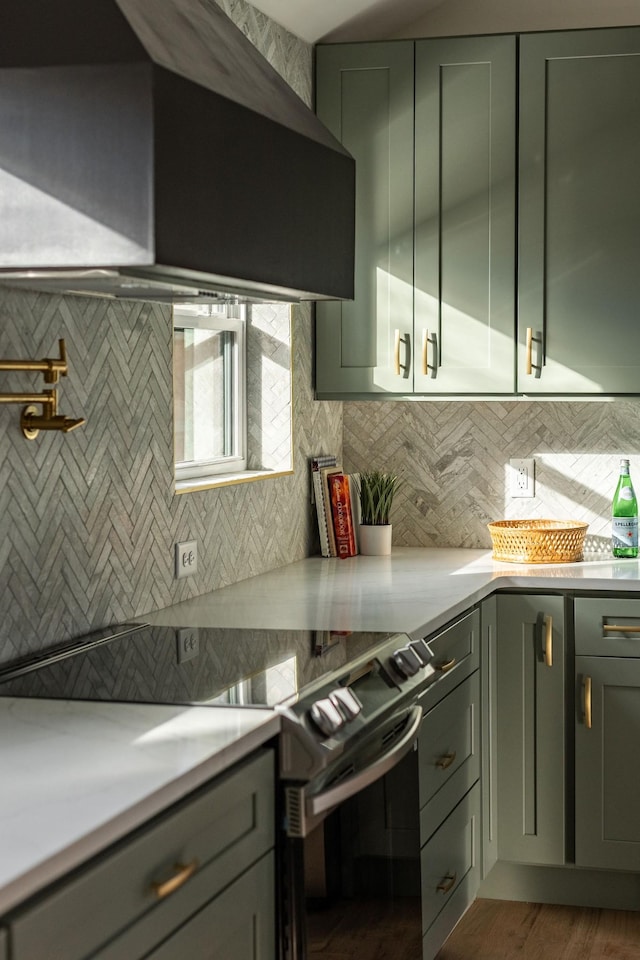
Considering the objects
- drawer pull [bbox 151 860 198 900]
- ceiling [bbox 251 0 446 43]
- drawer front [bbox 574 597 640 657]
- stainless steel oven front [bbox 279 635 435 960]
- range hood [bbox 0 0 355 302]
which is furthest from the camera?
ceiling [bbox 251 0 446 43]

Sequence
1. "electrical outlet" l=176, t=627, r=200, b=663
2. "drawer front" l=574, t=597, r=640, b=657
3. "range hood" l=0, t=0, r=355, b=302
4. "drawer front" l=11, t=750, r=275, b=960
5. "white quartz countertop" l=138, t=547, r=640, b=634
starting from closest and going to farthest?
"drawer front" l=11, t=750, r=275, b=960 → "range hood" l=0, t=0, r=355, b=302 → "electrical outlet" l=176, t=627, r=200, b=663 → "white quartz countertop" l=138, t=547, r=640, b=634 → "drawer front" l=574, t=597, r=640, b=657

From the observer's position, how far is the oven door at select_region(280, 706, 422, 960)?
2.00m

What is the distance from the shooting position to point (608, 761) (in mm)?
3363

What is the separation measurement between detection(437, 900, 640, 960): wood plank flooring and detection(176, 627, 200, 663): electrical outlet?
49.4 inches

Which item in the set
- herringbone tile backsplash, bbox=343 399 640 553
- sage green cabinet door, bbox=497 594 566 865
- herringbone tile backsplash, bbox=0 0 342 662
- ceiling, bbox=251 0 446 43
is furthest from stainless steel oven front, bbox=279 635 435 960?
ceiling, bbox=251 0 446 43

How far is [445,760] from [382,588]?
489 mm

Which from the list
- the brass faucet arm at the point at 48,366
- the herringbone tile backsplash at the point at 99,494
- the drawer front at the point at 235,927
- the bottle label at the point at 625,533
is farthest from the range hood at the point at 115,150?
the bottle label at the point at 625,533

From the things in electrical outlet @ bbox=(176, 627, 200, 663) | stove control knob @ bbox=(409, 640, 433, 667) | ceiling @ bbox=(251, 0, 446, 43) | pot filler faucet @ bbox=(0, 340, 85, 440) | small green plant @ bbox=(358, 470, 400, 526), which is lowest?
stove control knob @ bbox=(409, 640, 433, 667)

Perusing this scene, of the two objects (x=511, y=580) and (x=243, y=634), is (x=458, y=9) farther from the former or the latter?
(x=243, y=634)

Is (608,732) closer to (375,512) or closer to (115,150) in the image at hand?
(375,512)

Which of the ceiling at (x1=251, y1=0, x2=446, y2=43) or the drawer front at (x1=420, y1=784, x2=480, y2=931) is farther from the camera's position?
the ceiling at (x1=251, y1=0, x2=446, y2=43)

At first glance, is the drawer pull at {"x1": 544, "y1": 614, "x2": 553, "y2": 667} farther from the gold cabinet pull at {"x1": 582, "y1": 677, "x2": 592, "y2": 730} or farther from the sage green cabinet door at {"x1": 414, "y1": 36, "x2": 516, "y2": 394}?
the sage green cabinet door at {"x1": 414, "y1": 36, "x2": 516, "y2": 394}

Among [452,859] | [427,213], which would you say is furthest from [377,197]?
[452,859]

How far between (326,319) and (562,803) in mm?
1582
